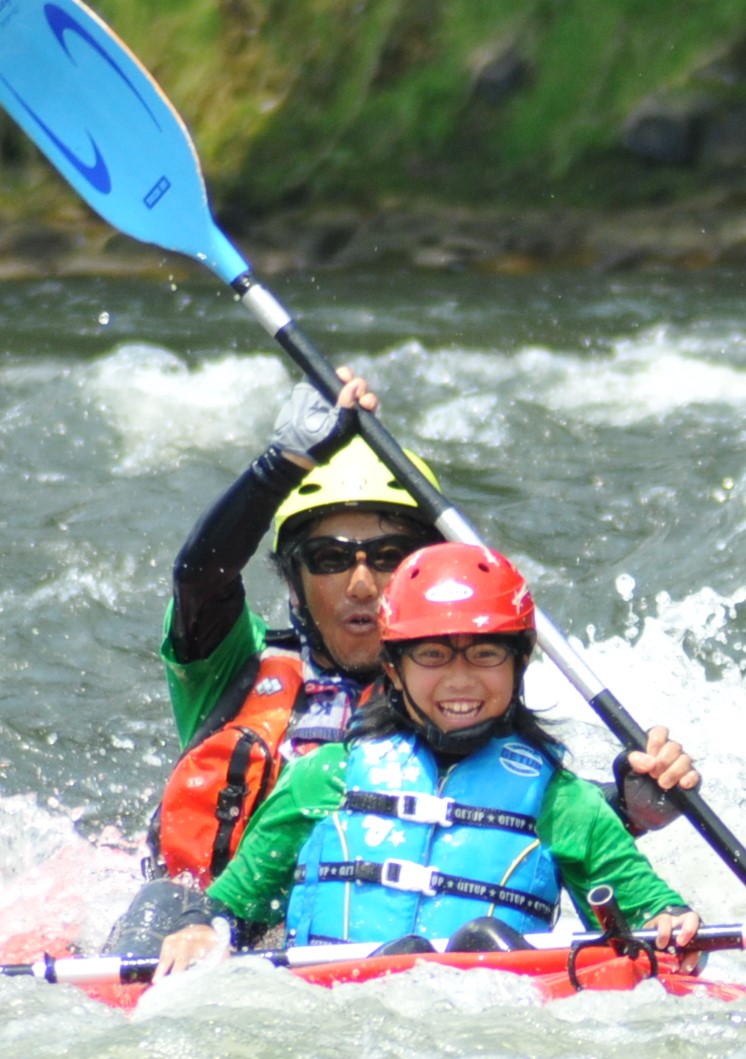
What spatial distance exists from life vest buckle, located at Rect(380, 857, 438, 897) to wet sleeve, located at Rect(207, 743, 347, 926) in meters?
0.18

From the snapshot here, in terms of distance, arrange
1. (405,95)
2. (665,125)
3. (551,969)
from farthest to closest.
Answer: (405,95)
(665,125)
(551,969)

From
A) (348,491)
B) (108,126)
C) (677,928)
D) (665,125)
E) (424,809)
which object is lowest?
(665,125)

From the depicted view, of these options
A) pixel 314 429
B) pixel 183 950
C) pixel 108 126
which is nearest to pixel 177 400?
pixel 108 126

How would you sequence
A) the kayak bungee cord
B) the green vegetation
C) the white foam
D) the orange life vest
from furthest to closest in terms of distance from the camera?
the green vegetation < the white foam < the kayak bungee cord < the orange life vest

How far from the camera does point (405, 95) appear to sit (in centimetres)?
1022

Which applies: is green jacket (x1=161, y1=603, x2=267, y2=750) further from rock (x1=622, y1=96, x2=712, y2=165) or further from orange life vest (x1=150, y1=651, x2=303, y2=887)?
rock (x1=622, y1=96, x2=712, y2=165)

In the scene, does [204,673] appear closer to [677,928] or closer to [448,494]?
[677,928]

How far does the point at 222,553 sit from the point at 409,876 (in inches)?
31.3

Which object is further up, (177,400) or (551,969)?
(551,969)

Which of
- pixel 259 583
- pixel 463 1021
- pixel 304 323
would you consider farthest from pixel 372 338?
pixel 463 1021

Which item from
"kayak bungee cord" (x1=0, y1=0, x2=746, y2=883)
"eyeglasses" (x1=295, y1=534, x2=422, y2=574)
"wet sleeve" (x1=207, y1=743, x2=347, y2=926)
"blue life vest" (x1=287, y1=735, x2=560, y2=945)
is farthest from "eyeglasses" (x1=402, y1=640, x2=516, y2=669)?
"kayak bungee cord" (x1=0, y1=0, x2=746, y2=883)

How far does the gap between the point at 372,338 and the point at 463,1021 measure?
5723mm

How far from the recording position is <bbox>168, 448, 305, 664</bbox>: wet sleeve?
133 inches

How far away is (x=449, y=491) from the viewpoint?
6508 mm
